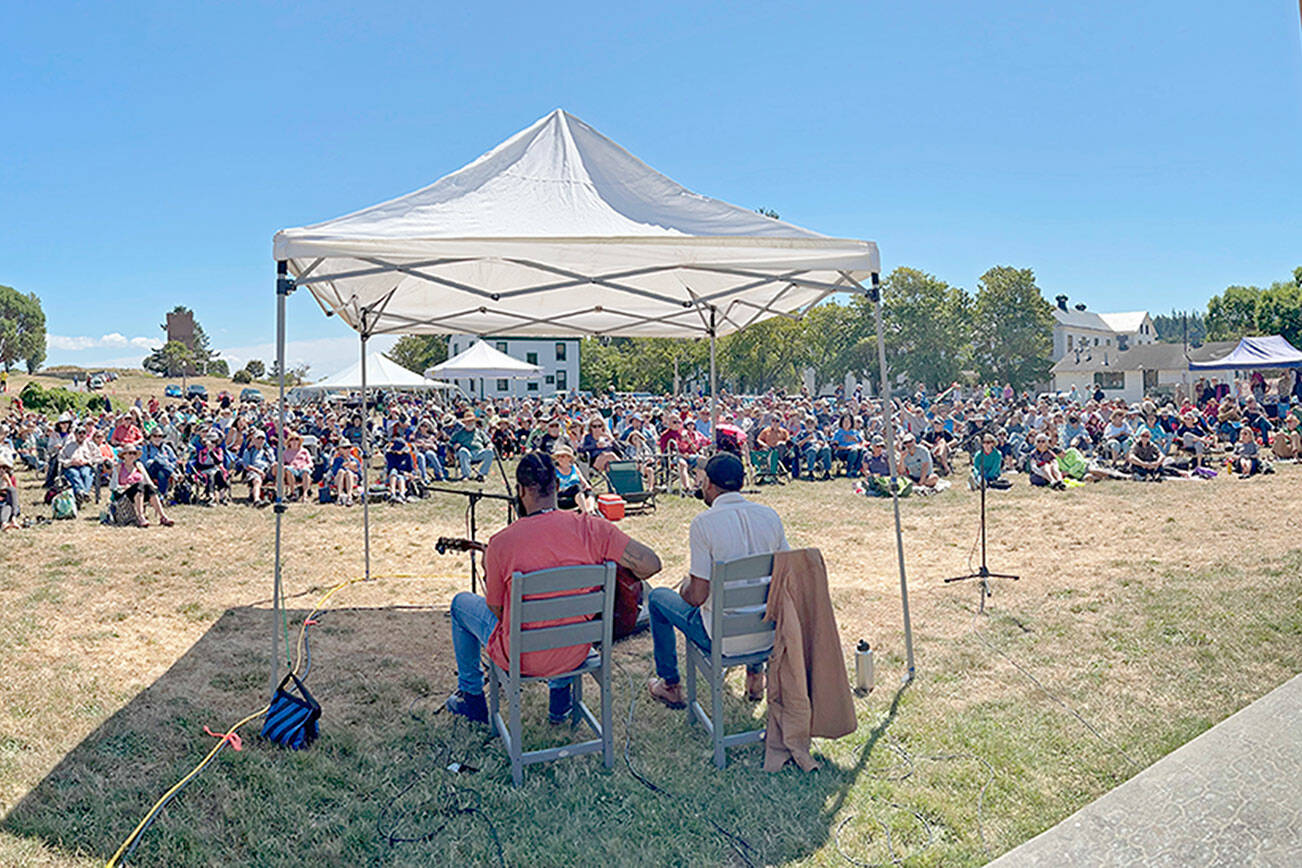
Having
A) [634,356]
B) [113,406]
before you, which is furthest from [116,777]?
[634,356]

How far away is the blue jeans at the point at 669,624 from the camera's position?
4020 millimetres

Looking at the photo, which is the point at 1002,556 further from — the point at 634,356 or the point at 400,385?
the point at 634,356

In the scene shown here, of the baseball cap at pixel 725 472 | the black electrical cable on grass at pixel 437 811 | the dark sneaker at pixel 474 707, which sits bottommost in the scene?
the black electrical cable on grass at pixel 437 811

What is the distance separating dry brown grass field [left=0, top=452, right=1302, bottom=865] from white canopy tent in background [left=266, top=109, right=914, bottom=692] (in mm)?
885

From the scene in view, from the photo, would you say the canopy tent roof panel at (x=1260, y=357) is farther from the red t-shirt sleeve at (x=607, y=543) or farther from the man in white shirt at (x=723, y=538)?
the red t-shirt sleeve at (x=607, y=543)

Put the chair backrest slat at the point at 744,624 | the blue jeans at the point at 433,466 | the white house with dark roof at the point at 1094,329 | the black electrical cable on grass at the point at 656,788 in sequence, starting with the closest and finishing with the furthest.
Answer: the black electrical cable on grass at the point at 656,788
the chair backrest slat at the point at 744,624
the blue jeans at the point at 433,466
the white house with dark roof at the point at 1094,329

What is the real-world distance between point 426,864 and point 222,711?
2040 millimetres

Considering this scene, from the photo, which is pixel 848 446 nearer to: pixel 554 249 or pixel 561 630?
pixel 554 249

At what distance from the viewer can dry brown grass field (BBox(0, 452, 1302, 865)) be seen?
323 cm

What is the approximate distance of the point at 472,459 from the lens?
609 inches

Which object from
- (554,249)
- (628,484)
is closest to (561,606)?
(554,249)

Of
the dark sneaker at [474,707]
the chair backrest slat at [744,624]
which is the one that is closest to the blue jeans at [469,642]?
the dark sneaker at [474,707]

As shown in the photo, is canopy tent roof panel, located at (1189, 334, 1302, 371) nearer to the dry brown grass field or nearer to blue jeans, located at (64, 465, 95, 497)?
the dry brown grass field

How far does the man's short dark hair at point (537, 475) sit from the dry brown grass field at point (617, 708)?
1.33 m
